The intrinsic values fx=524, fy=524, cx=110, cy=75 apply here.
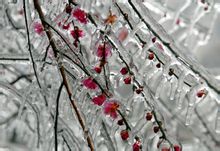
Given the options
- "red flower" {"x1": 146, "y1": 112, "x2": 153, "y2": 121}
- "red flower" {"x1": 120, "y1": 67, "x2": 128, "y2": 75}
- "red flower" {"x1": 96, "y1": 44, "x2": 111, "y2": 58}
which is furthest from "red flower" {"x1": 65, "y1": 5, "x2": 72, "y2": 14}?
"red flower" {"x1": 146, "y1": 112, "x2": 153, "y2": 121}

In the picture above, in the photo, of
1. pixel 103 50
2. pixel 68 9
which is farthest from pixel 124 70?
pixel 68 9

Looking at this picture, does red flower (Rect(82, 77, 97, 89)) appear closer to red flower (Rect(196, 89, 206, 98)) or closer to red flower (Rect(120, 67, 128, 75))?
red flower (Rect(120, 67, 128, 75))

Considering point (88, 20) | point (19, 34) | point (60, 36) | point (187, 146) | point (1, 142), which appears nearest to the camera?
point (60, 36)

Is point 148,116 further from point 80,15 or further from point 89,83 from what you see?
point 80,15

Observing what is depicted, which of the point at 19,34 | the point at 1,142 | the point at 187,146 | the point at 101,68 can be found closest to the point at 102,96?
the point at 101,68

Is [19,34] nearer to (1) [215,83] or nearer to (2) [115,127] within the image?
(2) [115,127]

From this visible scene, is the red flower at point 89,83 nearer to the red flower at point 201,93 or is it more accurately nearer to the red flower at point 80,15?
the red flower at point 80,15
